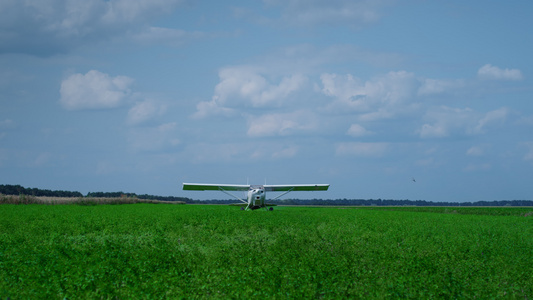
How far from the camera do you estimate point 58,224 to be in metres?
22.8

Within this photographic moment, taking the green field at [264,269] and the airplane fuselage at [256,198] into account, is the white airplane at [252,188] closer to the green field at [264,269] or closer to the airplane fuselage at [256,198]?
the airplane fuselage at [256,198]

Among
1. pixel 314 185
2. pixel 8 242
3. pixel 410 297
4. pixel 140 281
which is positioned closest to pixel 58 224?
pixel 8 242

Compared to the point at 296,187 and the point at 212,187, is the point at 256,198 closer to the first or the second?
the point at 296,187

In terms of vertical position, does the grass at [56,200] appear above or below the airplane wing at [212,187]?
below

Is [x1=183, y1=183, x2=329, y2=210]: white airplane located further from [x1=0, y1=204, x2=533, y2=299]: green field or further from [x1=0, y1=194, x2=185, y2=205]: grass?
[x1=0, y1=204, x2=533, y2=299]: green field

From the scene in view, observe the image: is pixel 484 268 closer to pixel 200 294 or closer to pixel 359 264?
pixel 359 264

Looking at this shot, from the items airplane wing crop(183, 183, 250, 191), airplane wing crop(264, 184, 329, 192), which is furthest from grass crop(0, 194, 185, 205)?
A: airplane wing crop(264, 184, 329, 192)

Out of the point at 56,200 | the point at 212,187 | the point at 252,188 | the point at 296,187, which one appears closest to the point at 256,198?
the point at 252,188

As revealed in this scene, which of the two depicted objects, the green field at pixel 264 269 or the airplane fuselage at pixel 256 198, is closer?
the green field at pixel 264 269

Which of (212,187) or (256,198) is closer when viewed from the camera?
(256,198)

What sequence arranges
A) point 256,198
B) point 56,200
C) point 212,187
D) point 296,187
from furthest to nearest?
point 56,200 → point 296,187 → point 212,187 → point 256,198

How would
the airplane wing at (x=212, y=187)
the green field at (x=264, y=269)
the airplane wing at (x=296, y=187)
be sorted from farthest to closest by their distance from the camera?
1. the airplane wing at (x=296, y=187)
2. the airplane wing at (x=212, y=187)
3. the green field at (x=264, y=269)

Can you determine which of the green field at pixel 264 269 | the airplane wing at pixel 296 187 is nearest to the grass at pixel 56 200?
the airplane wing at pixel 296 187

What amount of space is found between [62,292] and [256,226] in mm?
13364
